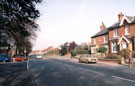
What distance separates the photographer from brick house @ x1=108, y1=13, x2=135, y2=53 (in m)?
29.4

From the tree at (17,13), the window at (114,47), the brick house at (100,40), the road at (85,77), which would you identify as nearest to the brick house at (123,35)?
the window at (114,47)

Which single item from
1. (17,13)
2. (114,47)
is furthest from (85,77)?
(114,47)

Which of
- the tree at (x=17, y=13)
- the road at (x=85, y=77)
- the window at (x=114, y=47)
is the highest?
the tree at (x=17, y=13)

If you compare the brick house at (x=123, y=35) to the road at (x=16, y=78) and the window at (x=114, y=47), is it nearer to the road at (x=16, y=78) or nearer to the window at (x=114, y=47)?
the window at (x=114, y=47)

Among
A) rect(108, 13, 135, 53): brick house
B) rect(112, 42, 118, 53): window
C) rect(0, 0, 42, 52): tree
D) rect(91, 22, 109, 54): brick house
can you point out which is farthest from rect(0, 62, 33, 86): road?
rect(91, 22, 109, 54): brick house

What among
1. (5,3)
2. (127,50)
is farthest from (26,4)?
(127,50)

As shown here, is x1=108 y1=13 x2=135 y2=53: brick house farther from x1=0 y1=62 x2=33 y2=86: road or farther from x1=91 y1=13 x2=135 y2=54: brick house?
x1=0 y1=62 x2=33 y2=86: road

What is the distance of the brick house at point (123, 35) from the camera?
29406 millimetres

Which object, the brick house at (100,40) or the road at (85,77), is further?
the brick house at (100,40)

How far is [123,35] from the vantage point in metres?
31.9

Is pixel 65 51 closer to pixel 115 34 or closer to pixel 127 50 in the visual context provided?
pixel 115 34

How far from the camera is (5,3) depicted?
9.18 metres

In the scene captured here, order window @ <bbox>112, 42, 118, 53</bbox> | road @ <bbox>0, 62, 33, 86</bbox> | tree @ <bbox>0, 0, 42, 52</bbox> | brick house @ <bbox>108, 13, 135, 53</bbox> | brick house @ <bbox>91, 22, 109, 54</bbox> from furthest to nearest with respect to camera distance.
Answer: brick house @ <bbox>91, 22, 109, 54</bbox>, window @ <bbox>112, 42, 118, 53</bbox>, brick house @ <bbox>108, 13, 135, 53</bbox>, tree @ <bbox>0, 0, 42, 52</bbox>, road @ <bbox>0, 62, 33, 86</bbox>

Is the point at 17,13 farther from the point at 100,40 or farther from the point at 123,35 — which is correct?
the point at 100,40
